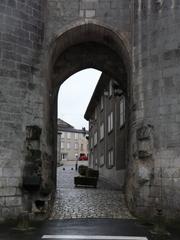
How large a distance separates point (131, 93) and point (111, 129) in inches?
499

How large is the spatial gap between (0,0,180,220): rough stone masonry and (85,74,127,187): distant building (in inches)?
228

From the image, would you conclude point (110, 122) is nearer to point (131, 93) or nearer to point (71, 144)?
point (131, 93)

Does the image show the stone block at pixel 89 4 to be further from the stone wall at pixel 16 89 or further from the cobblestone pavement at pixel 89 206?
the cobblestone pavement at pixel 89 206

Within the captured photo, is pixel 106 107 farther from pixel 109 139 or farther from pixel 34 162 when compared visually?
pixel 34 162

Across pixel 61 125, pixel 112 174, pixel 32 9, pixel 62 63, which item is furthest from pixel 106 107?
pixel 61 125

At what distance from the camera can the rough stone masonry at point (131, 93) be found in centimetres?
1170

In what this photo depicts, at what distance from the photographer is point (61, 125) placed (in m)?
91.1

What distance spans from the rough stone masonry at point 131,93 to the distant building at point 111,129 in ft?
19.0

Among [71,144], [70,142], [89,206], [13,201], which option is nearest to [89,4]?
[89,206]

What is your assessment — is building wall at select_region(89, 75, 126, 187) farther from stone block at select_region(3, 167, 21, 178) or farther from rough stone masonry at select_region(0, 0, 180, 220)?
stone block at select_region(3, 167, 21, 178)

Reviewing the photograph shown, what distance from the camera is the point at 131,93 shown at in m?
13.4

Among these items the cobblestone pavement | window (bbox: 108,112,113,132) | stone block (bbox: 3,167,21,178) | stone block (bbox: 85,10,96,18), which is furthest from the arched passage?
window (bbox: 108,112,113,132)

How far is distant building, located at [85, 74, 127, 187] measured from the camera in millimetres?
21438

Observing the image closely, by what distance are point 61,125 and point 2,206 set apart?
79.9 meters
